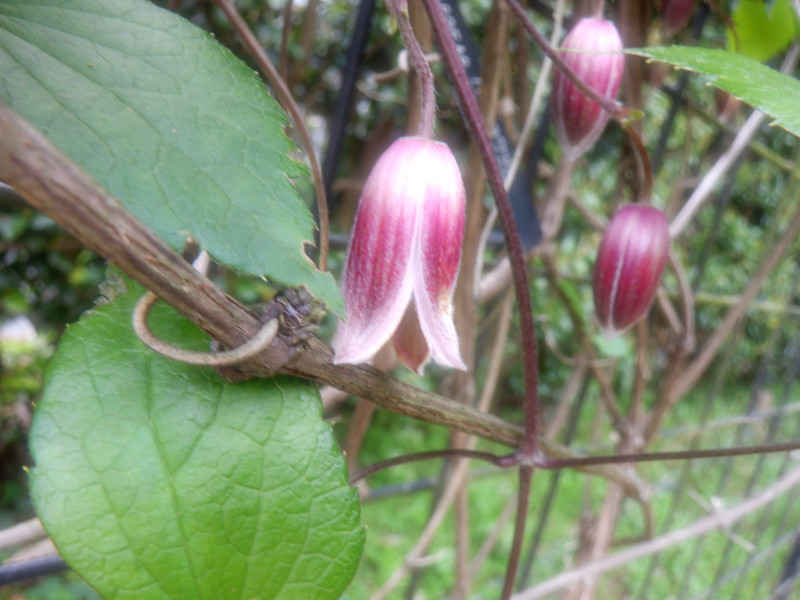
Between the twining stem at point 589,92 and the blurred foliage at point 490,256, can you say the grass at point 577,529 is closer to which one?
the blurred foliage at point 490,256

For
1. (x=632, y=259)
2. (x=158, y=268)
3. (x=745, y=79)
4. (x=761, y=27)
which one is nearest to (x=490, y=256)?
(x=761, y=27)

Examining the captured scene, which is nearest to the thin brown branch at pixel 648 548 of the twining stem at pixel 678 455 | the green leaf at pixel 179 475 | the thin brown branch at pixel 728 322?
the thin brown branch at pixel 728 322

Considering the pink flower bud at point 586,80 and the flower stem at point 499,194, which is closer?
the flower stem at point 499,194

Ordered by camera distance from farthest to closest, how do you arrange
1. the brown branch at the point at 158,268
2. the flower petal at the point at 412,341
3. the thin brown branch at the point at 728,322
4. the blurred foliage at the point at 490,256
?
the blurred foliage at the point at 490,256, the thin brown branch at the point at 728,322, the flower petal at the point at 412,341, the brown branch at the point at 158,268

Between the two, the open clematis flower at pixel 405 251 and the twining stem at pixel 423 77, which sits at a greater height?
the twining stem at pixel 423 77

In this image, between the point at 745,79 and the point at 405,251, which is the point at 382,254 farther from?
the point at 745,79

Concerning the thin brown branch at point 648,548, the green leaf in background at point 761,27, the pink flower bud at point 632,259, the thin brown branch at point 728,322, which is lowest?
the thin brown branch at point 648,548

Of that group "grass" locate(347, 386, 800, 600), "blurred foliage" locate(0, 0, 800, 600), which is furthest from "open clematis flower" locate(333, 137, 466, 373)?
"grass" locate(347, 386, 800, 600)

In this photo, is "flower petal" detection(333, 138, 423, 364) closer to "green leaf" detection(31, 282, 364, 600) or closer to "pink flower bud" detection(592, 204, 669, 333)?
"green leaf" detection(31, 282, 364, 600)

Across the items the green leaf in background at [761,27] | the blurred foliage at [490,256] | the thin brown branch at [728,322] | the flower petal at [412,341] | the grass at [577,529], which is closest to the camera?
the flower petal at [412,341]
